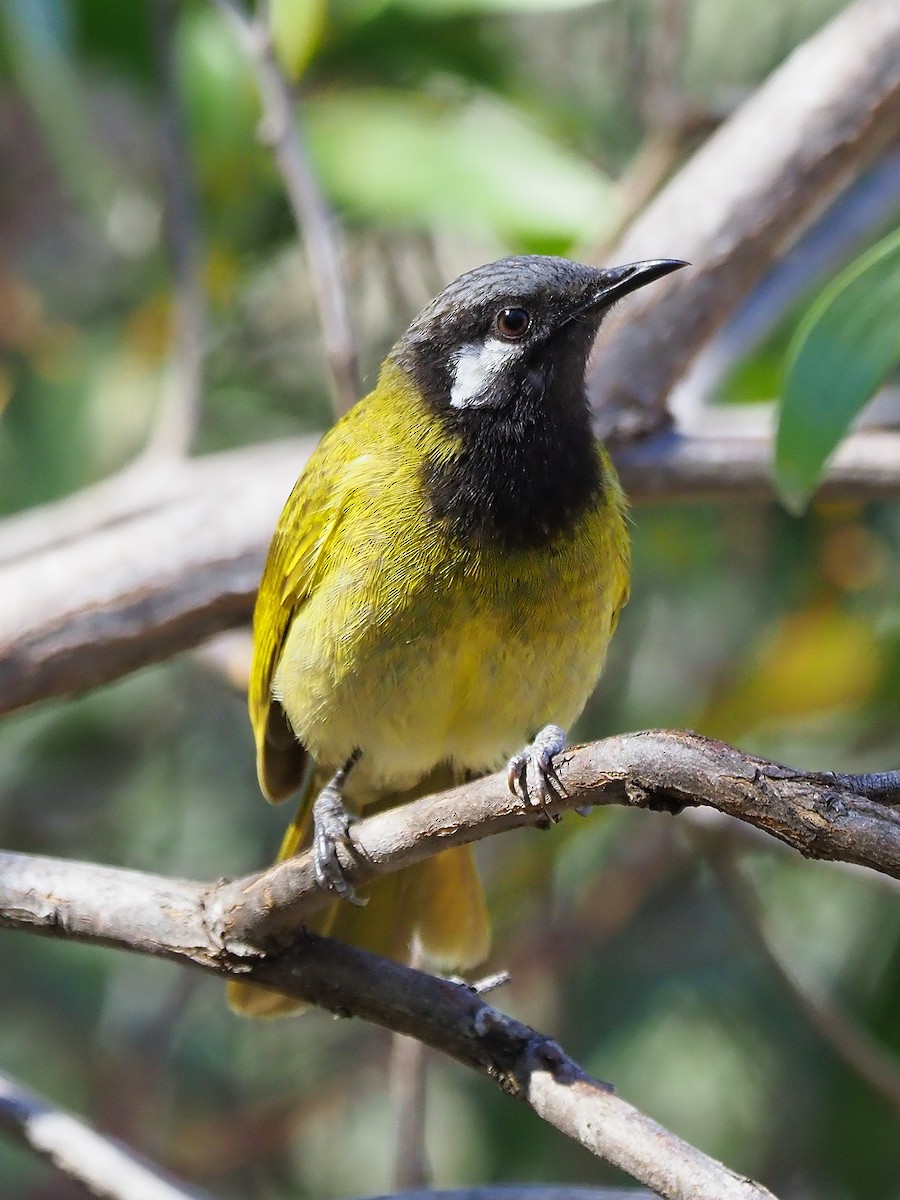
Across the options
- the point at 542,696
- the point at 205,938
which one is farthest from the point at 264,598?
the point at 205,938

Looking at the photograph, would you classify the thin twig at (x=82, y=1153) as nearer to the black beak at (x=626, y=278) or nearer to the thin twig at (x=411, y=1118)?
the thin twig at (x=411, y=1118)

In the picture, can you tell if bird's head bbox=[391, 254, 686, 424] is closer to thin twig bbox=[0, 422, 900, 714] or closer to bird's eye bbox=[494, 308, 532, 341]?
bird's eye bbox=[494, 308, 532, 341]

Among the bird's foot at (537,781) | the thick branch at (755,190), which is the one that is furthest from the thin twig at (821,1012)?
the bird's foot at (537,781)

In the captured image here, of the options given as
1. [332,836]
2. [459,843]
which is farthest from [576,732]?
[459,843]

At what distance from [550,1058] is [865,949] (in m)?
2.69

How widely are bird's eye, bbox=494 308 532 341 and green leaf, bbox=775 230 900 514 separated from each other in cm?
53

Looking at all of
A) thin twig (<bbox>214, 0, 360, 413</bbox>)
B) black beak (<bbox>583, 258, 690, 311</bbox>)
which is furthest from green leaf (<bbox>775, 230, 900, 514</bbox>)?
thin twig (<bbox>214, 0, 360, 413</bbox>)

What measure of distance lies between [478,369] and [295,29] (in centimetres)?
141

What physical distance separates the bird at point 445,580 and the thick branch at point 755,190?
61 centimetres

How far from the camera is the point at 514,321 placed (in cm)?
292

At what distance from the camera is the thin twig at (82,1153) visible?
90.5 inches

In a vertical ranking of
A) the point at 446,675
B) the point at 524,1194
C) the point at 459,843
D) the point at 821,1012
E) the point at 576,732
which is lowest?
the point at 821,1012

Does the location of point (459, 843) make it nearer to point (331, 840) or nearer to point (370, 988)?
point (370, 988)

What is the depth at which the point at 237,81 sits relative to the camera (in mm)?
4648
